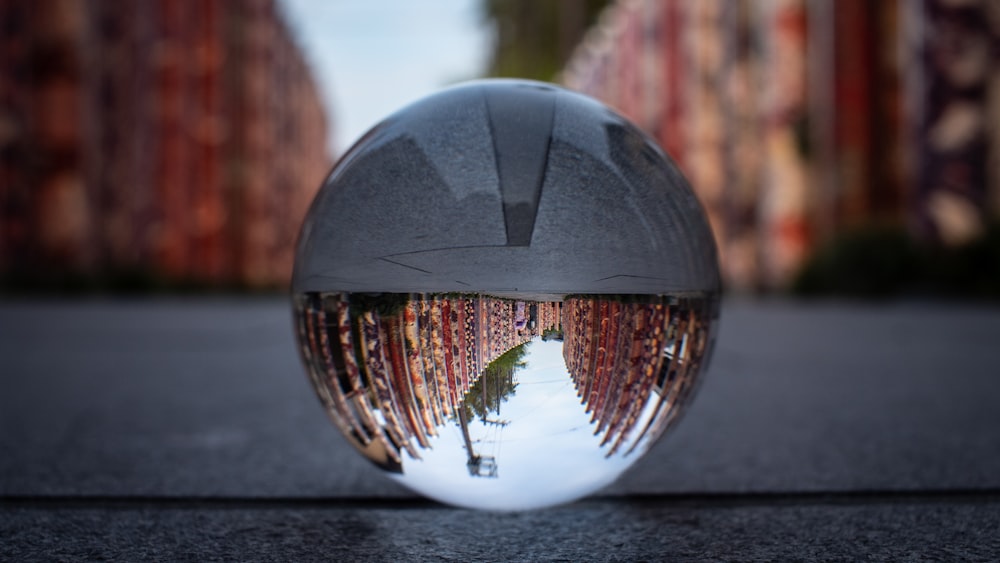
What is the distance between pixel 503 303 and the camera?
0.95 meters

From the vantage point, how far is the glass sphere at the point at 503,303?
0.96 meters

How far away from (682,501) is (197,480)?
0.76 meters

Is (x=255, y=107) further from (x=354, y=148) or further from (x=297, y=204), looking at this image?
(x=354, y=148)

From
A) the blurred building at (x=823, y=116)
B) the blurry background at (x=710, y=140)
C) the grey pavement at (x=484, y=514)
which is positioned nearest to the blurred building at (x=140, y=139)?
the blurry background at (x=710, y=140)

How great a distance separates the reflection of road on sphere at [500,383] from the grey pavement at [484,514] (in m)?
0.08

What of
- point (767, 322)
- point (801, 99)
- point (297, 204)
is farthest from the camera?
point (297, 204)

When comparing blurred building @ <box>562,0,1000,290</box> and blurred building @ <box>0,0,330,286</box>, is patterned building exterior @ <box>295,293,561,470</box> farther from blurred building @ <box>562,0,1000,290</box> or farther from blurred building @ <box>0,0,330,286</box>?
blurred building @ <box>0,0,330,286</box>

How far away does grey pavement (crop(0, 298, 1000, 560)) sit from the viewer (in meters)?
0.98

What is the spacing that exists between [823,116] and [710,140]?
5.24 meters

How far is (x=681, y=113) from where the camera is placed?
1800 centimetres

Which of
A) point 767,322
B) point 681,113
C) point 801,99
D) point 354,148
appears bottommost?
point 767,322

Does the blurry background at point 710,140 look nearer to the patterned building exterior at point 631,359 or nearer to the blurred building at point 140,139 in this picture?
the blurred building at point 140,139

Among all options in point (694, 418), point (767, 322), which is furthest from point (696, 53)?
point (694, 418)

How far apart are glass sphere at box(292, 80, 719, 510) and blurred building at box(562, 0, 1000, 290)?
26.7 feet
